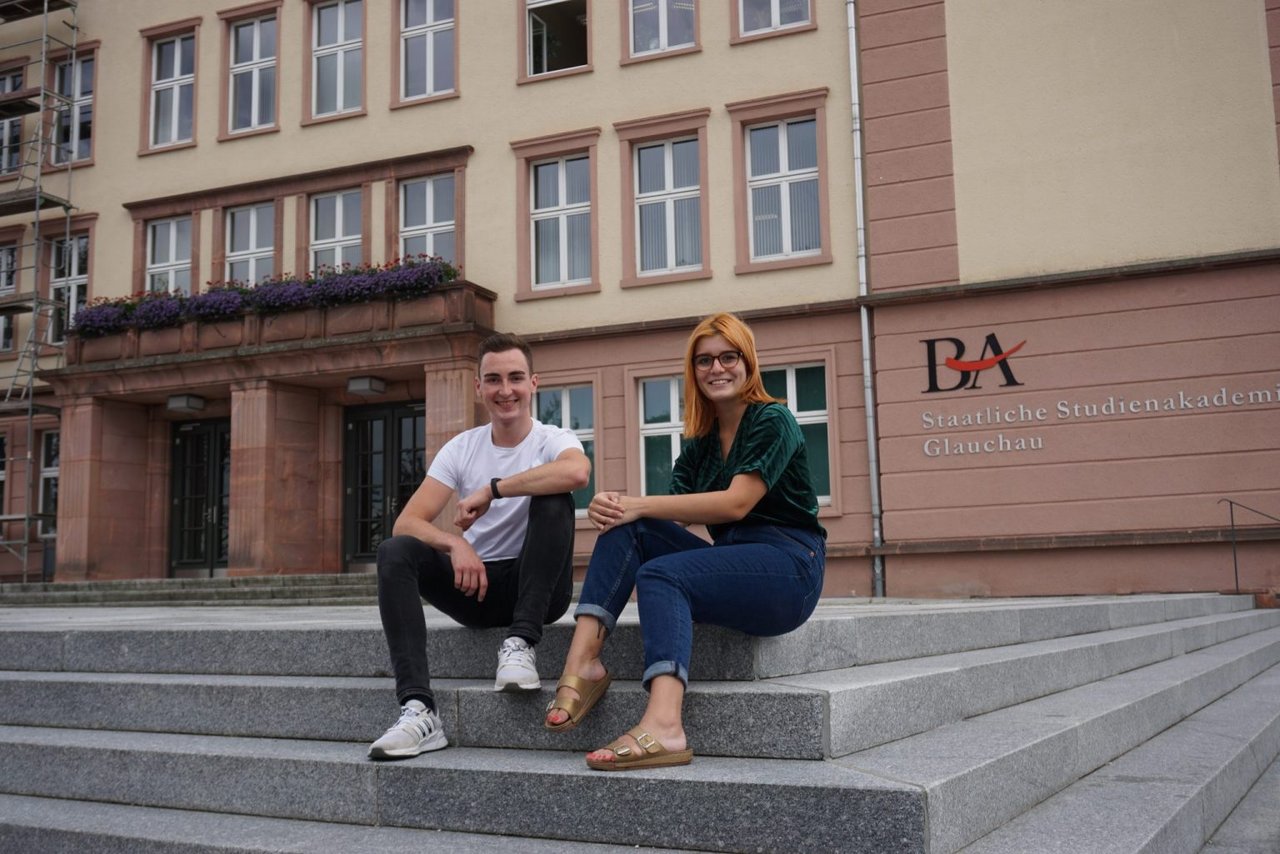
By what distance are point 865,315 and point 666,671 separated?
1204cm

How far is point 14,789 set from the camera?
4492 mm

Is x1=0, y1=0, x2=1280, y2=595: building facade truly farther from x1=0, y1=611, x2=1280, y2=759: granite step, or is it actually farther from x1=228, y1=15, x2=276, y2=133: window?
x1=0, y1=611, x2=1280, y2=759: granite step

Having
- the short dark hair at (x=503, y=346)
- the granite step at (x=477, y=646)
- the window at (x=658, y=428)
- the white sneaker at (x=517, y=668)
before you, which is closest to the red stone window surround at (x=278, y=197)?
the window at (x=658, y=428)

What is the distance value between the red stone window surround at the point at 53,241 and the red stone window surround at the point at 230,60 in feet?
10.1

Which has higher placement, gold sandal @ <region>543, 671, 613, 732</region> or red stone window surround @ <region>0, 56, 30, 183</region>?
red stone window surround @ <region>0, 56, 30, 183</region>

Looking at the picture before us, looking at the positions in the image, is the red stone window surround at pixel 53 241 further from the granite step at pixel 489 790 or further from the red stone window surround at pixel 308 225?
the granite step at pixel 489 790

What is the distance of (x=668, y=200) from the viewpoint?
1655 cm

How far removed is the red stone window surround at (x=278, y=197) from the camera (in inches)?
696

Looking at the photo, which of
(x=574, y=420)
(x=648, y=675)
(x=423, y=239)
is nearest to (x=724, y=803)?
(x=648, y=675)

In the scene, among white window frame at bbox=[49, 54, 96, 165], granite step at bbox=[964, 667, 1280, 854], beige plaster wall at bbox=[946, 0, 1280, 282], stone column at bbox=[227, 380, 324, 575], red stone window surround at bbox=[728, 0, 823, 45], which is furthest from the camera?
white window frame at bbox=[49, 54, 96, 165]

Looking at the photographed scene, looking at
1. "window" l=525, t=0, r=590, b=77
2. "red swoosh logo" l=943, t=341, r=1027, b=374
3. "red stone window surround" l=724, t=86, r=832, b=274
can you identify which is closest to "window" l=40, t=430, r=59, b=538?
"window" l=525, t=0, r=590, b=77

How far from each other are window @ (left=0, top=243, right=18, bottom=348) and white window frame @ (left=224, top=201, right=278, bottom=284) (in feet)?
16.3

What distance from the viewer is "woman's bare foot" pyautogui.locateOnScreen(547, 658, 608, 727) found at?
3.49m

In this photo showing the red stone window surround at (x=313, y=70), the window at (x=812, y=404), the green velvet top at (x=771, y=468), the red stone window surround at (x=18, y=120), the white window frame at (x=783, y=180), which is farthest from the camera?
the red stone window surround at (x=18, y=120)
